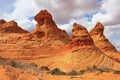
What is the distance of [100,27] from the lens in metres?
63.3

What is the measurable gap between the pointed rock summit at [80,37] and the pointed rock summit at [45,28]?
50.6 feet

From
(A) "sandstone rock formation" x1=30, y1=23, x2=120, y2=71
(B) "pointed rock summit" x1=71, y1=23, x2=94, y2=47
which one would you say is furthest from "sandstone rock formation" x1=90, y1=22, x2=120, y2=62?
(A) "sandstone rock formation" x1=30, y1=23, x2=120, y2=71

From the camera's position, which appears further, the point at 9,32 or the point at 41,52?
the point at 9,32

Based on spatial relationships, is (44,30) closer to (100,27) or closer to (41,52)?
(41,52)

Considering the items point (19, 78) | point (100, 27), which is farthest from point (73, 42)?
point (19, 78)

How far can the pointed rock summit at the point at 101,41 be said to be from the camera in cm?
6309

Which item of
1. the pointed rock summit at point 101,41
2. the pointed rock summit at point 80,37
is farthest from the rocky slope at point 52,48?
the pointed rock summit at point 101,41

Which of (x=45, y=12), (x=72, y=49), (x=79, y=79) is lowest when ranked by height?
(x=79, y=79)

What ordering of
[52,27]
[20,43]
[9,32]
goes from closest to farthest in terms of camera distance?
[20,43], [52,27], [9,32]

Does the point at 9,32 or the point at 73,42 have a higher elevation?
the point at 9,32

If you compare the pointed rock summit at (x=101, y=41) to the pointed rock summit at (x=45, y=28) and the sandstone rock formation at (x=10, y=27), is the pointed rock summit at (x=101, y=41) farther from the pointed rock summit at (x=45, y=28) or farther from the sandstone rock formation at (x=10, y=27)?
the sandstone rock formation at (x=10, y=27)

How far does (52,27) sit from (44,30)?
2.75 metres

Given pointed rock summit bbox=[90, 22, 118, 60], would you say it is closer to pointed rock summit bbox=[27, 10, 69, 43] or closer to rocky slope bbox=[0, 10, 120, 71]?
rocky slope bbox=[0, 10, 120, 71]

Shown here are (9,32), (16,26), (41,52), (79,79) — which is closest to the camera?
(79,79)
